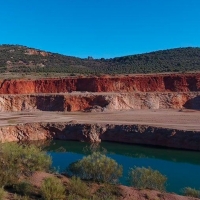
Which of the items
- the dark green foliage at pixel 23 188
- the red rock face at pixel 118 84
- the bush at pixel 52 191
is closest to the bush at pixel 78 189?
the bush at pixel 52 191

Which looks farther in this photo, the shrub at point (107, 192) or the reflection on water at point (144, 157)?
the reflection on water at point (144, 157)

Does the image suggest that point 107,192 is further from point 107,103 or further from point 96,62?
point 96,62


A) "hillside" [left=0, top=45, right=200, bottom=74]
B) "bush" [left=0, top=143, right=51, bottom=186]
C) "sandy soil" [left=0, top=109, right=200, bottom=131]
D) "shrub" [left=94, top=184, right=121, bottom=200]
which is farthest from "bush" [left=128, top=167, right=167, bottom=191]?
"hillside" [left=0, top=45, right=200, bottom=74]

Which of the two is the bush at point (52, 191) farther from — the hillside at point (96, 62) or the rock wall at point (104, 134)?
the hillside at point (96, 62)

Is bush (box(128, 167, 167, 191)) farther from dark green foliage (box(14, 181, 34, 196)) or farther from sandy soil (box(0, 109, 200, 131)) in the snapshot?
sandy soil (box(0, 109, 200, 131))

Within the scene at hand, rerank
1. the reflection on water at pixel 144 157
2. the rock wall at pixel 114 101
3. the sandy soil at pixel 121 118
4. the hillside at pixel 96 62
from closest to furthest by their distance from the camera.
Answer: the reflection on water at pixel 144 157 < the sandy soil at pixel 121 118 < the rock wall at pixel 114 101 < the hillside at pixel 96 62

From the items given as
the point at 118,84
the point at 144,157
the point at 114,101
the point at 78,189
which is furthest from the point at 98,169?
the point at 118,84
